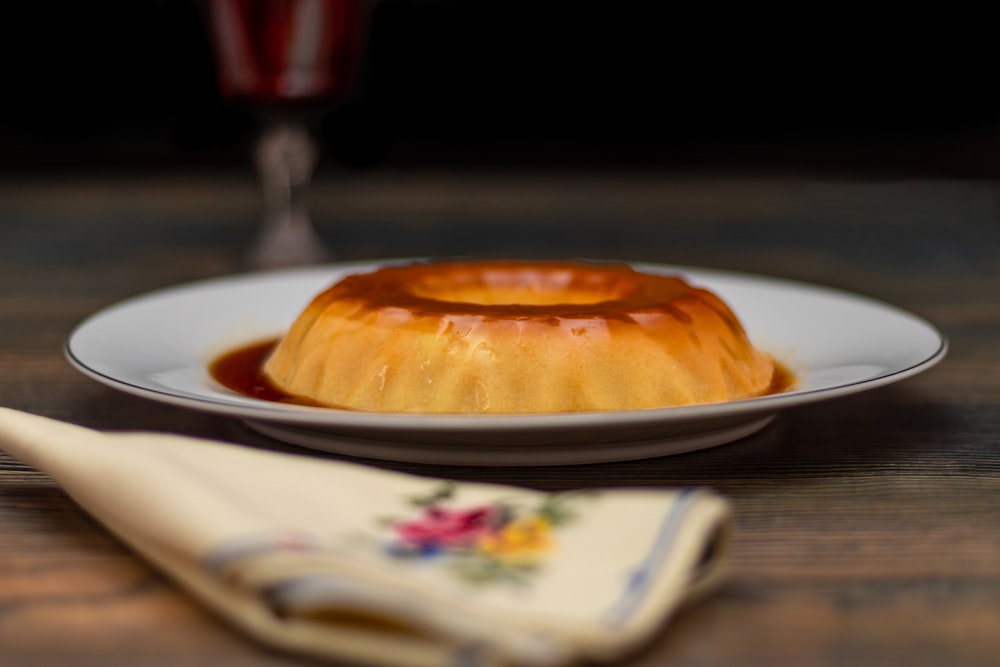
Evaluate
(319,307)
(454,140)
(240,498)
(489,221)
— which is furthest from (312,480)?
(454,140)

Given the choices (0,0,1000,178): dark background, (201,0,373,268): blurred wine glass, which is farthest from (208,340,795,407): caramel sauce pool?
(0,0,1000,178): dark background

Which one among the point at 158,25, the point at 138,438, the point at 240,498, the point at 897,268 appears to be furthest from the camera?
the point at 158,25

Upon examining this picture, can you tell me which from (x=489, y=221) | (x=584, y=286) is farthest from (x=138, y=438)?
(x=489, y=221)

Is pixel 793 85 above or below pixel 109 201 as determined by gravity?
above

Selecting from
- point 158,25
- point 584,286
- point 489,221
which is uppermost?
point 158,25

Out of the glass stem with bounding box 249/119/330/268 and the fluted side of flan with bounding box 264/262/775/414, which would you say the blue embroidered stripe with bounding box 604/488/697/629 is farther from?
the glass stem with bounding box 249/119/330/268

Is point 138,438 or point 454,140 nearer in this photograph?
point 138,438

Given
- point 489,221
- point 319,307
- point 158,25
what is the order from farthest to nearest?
point 158,25 < point 489,221 < point 319,307

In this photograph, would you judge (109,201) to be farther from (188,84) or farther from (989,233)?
(989,233)
